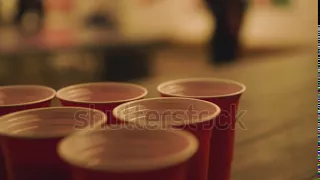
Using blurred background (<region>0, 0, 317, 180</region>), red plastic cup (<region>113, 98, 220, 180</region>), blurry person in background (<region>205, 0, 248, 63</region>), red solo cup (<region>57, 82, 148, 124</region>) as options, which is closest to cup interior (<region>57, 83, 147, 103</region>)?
red solo cup (<region>57, 82, 148, 124</region>)

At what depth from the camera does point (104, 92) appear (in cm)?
93

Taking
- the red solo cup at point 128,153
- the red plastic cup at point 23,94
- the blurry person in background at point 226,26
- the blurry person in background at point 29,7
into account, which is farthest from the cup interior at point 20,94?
the blurry person in background at point 29,7

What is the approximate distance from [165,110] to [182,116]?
0.04m

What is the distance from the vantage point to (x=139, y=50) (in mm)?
3857

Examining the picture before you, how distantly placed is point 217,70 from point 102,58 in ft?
6.41

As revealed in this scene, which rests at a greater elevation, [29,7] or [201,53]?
[29,7]

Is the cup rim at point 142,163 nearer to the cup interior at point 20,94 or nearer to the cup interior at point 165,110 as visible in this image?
the cup interior at point 165,110

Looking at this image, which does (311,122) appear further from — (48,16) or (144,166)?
(48,16)

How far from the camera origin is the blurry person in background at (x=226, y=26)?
2812 mm

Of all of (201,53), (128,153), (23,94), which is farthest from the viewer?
(201,53)
